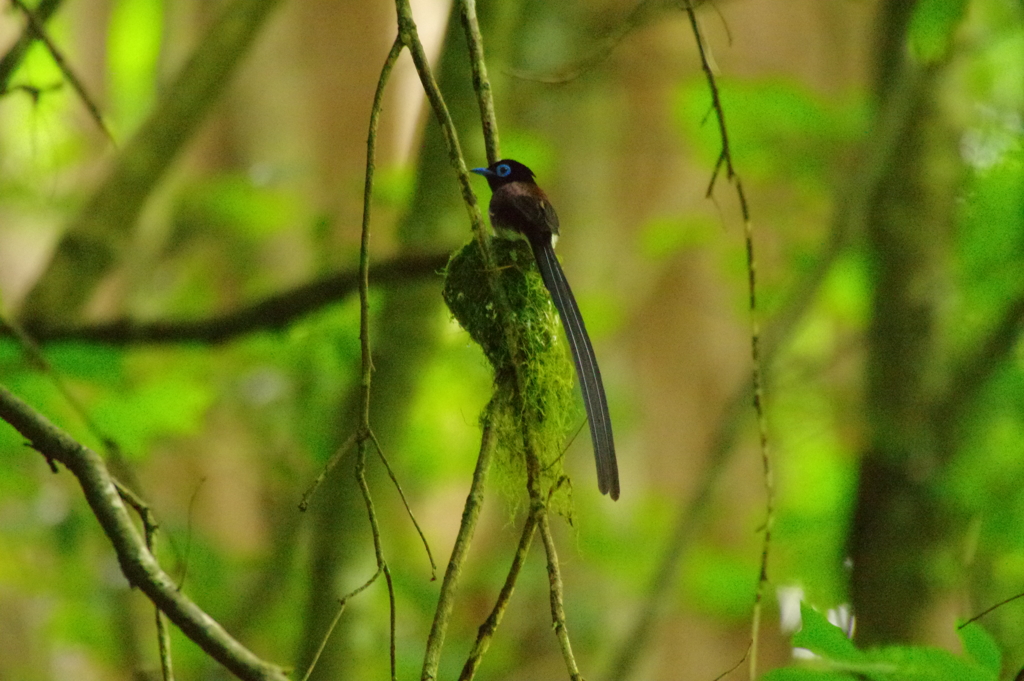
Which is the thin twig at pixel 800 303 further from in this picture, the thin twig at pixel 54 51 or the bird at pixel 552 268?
the thin twig at pixel 54 51

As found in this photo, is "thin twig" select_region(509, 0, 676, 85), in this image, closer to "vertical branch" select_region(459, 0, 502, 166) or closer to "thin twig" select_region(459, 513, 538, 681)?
"vertical branch" select_region(459, 0, 502, 166)

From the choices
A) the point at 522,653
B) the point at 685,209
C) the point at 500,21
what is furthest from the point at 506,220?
the point at 685,209

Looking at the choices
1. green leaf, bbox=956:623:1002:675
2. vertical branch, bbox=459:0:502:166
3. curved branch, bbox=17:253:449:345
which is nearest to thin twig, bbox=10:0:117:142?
vertical branch, bbox=459:0:502:166

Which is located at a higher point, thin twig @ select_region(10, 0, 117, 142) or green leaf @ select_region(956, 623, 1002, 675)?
thin twig @ select_region(10, 0, 117, 142)

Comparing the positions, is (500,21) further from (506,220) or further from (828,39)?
(828,39)

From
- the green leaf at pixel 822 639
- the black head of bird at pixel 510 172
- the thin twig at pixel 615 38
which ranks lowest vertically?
the green leaf at pixel 822 639

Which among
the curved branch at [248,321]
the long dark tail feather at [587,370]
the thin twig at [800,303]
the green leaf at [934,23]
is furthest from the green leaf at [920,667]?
the thin twig at [800,303]

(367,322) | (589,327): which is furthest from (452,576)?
(589,327)
